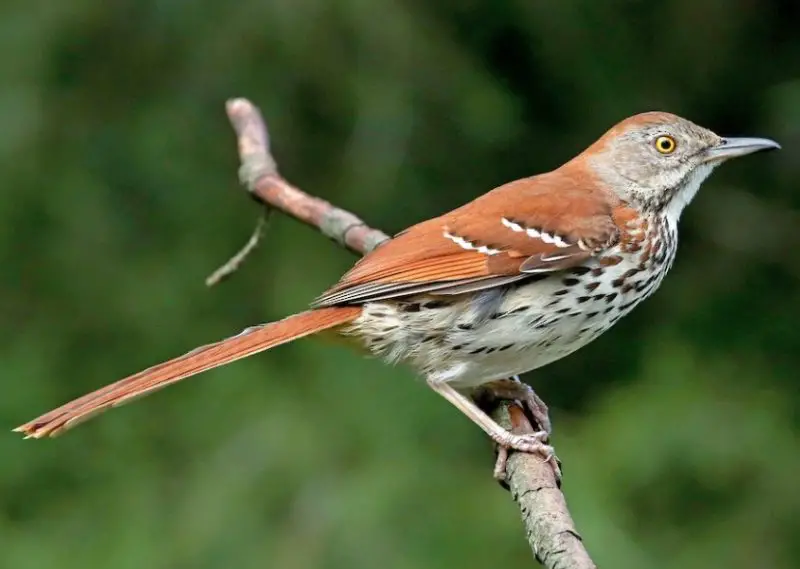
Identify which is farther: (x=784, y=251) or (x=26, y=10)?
(x=784, y=251)

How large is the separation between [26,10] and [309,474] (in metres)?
2.07

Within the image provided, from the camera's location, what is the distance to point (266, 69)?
188 inches

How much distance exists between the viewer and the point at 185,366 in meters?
2.77

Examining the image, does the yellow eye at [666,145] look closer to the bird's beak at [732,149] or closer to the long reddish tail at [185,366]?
the bird's beak at [732,149]

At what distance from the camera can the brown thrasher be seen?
293 centimetres

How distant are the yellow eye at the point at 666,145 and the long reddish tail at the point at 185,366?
38.5 inches

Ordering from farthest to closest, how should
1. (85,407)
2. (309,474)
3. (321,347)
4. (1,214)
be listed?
(1,214), (321,347), (309,474), (85,407)

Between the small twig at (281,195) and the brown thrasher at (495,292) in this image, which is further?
the small twig at (281,195)

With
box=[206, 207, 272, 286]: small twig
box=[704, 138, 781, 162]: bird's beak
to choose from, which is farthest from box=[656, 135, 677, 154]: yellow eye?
box=[206, 207, 272, 286]: small twig

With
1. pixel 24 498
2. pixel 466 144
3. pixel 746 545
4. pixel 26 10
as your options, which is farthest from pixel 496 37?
pixel 24 498

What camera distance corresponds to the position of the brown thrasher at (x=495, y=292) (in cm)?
293

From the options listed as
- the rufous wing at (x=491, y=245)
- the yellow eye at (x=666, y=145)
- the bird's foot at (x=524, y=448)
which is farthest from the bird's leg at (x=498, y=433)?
the yellow eye at (x=666, y=145)

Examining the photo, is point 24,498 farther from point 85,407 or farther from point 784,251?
point 784,251

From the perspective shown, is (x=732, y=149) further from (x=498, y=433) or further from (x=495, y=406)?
(x=498, y=433)
